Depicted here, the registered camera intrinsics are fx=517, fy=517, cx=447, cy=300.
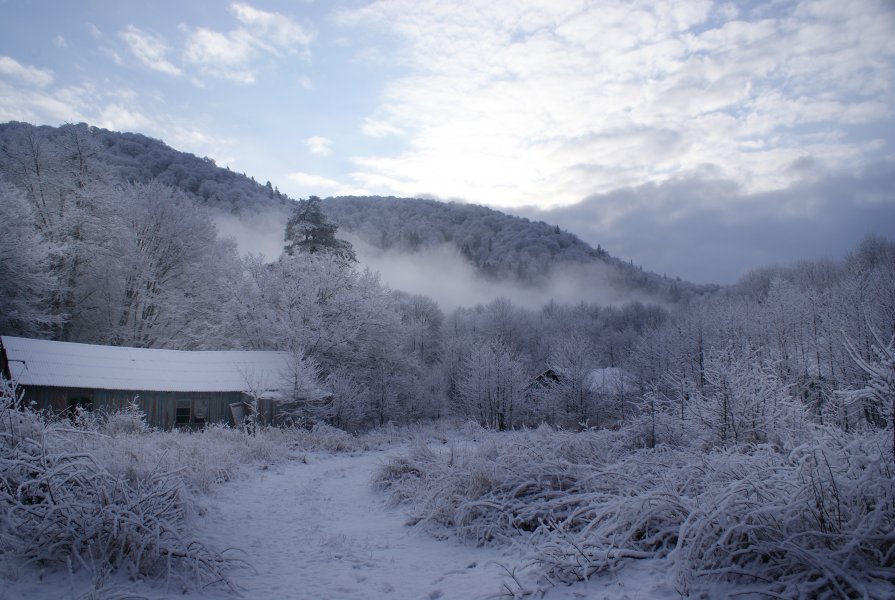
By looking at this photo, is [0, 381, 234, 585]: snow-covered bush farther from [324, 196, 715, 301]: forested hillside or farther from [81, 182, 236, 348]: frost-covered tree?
[324, 196, 715, 301]: forested hillside

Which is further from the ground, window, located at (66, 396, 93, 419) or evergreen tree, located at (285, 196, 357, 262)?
evergreen tree, located at (285, 196, 357, 262)

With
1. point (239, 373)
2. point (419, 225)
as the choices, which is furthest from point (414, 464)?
point (419, 225)

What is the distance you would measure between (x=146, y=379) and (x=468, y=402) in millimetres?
22543

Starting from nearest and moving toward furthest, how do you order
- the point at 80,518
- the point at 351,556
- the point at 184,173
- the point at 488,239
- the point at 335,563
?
the point at 80,518 → the point at 335,563 → the point at 351,556 → the point at 184,173 → the point at 488,239

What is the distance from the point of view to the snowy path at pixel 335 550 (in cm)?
532

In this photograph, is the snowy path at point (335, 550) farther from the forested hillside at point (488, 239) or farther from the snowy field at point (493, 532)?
the forested hillside at point (488, 239)

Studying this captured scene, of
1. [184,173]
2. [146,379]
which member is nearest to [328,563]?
[146,379]

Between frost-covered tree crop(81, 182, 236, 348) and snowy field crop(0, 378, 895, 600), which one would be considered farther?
frost-covered tree crop(81, 182, 236, 348)

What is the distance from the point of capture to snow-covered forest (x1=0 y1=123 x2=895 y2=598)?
447 centimetres

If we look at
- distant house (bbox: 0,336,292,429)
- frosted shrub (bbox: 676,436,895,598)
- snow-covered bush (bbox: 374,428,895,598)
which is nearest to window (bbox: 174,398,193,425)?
distant house (bbox: 0,336,292,429)

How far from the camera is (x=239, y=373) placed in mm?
24969

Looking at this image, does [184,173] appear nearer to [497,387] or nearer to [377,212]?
[497,387]

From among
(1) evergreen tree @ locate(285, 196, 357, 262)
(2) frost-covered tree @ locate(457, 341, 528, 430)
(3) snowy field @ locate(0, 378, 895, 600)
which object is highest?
(1) evergreen tree @ locate(285, 196, 357, 262)

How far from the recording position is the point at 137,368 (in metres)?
23.9
